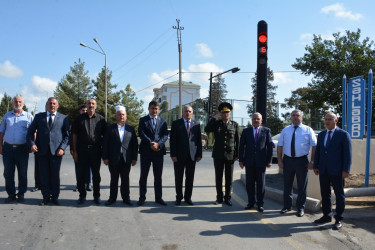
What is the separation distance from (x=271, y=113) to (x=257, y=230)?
2837cm

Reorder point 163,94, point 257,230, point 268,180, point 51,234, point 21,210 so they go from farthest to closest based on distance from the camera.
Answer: point 163,94
point 268,180
point 21,210
point 257,230
point 51,234

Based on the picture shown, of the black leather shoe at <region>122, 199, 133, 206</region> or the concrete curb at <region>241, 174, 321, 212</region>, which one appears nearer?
the concrete curb at <region>241, 174, 321, 212</region>

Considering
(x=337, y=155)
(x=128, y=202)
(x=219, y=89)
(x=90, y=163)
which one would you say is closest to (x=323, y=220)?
(x=337, y=155)

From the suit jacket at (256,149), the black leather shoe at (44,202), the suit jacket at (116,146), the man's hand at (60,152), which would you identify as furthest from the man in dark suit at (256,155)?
the black leather shoe at (44,202)

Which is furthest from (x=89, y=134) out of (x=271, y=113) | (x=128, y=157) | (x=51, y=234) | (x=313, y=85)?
(x=313, y=85)

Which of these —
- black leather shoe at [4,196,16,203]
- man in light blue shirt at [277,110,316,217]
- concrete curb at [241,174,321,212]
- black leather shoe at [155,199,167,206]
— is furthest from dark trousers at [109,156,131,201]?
concrete curb at [241,174,321,212]

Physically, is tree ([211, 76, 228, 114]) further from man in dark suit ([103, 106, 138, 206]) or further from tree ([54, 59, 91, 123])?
man in dark suit ([103, 106, 138, 206])

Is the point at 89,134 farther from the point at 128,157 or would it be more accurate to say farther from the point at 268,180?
the point at 268,180

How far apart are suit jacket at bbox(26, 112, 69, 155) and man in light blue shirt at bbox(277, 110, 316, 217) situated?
166 inches

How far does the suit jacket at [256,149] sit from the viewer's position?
6.30 meters

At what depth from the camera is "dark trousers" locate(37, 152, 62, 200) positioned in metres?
6.28

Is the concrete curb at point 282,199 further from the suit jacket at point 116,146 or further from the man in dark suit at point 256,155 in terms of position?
the suit jacket at point 116,146

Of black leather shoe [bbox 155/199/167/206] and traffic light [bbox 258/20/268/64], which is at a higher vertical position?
traffic light [bbox 258/20/268/64]

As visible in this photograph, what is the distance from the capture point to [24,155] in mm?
6551
